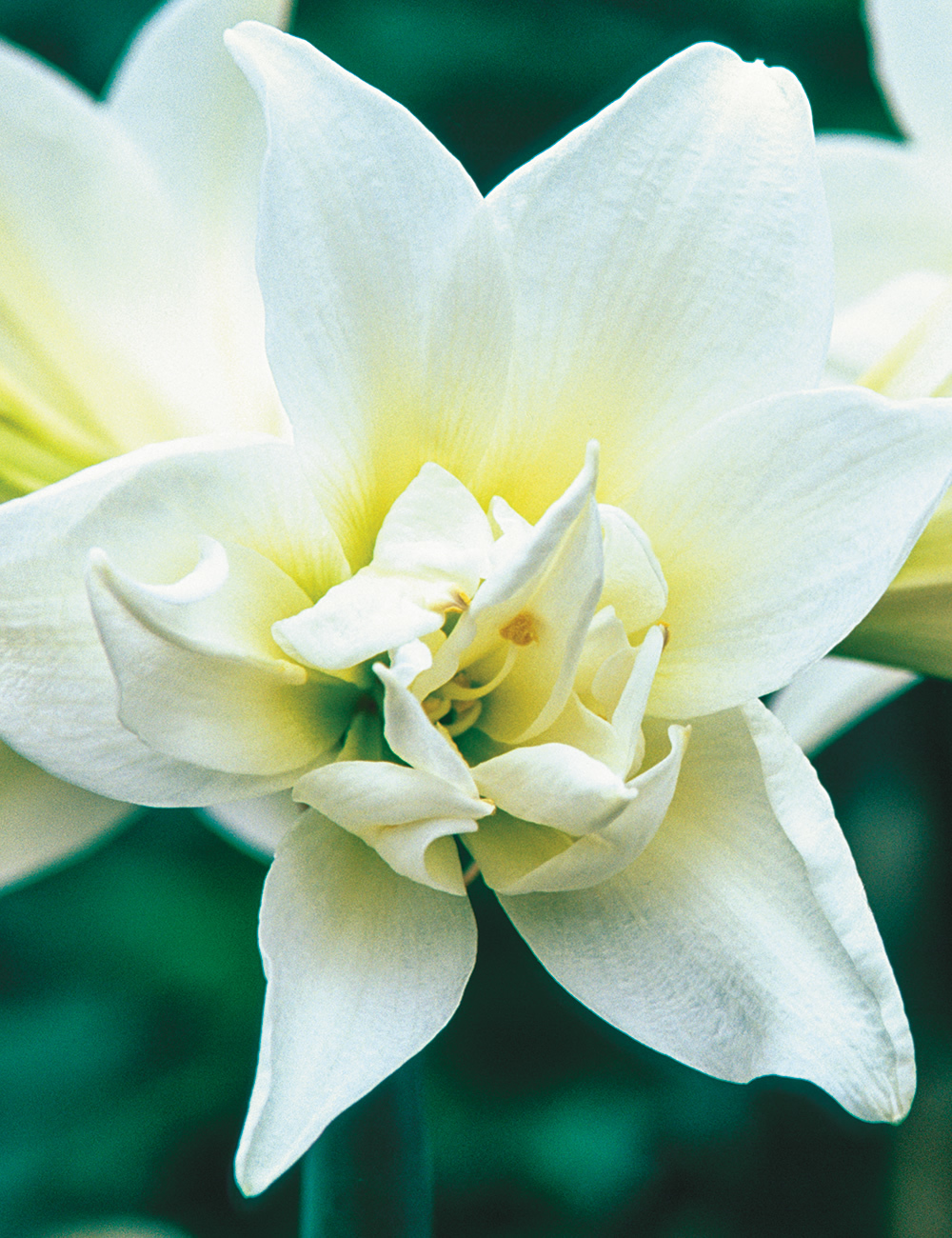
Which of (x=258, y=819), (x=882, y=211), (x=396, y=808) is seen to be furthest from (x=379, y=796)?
(x=882, y=211)

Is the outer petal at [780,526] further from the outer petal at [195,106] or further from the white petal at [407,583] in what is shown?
the outer petal at [195,106]

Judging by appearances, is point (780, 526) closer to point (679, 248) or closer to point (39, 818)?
point (679, 248)

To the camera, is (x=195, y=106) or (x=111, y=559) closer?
(x=111, y=559)

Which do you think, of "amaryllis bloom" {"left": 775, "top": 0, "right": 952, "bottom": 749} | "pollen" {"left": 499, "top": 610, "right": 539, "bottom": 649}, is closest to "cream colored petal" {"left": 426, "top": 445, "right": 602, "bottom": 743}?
"pollen" {"left": 499, "top": 610, "right": 539, "bottom": 649}

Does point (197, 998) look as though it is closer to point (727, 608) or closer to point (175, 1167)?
point (175, 1167)

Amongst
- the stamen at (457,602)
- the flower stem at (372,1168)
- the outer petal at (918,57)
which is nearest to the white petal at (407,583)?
the stamen at (457,602)

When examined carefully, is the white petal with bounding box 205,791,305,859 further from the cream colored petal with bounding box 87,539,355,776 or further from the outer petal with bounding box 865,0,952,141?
the outer petal with bounding box 865,0,952,141

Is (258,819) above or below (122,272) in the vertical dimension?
below
